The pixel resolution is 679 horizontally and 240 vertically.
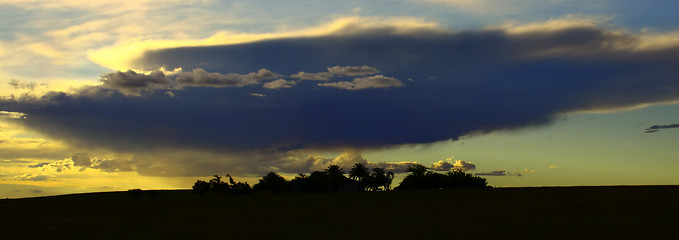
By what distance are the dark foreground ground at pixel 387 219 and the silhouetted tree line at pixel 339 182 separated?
882 inches

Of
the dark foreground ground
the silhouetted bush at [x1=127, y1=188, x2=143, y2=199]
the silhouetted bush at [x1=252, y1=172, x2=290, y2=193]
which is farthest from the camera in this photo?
the silhouetted bush at [x1=252, y1=172, x2=290, y2=193]

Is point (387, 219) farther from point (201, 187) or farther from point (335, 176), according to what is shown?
point (335, 176)

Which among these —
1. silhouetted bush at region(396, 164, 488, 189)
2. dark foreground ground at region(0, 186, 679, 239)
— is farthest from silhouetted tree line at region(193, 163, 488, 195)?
dark foreground ground at region(0, 186, 679, 239)

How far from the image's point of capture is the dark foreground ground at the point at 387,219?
4678 cm

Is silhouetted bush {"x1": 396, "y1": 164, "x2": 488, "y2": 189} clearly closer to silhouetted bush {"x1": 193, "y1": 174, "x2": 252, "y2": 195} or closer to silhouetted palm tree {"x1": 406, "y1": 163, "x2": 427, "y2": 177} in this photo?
silhouetted palm tree {"x1": 406, "y1": 163, "x2": 427, "y2": 177}

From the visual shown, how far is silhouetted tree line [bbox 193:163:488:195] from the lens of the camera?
104m

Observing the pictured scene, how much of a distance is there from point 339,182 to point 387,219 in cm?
7999

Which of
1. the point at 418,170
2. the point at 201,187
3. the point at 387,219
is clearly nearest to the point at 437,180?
the point at 418,170

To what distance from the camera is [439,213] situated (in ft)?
196

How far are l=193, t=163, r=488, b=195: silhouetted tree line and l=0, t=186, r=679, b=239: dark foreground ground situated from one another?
22.4 m

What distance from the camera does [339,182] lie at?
13500cm

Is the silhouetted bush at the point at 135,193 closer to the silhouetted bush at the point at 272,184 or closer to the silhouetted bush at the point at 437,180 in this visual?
the silhouetted bush at the point at 272,184

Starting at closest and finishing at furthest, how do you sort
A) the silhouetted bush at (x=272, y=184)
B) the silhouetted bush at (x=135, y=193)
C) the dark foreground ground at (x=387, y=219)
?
the dark foreground ground at (x=387, y=219), the silhouetted bush at (x=135, y=193), the silhouetted bush at (x=272, y=184)

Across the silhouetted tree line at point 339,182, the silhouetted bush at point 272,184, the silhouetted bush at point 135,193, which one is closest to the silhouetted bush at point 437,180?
the silhouetted tree line at point 339,182
